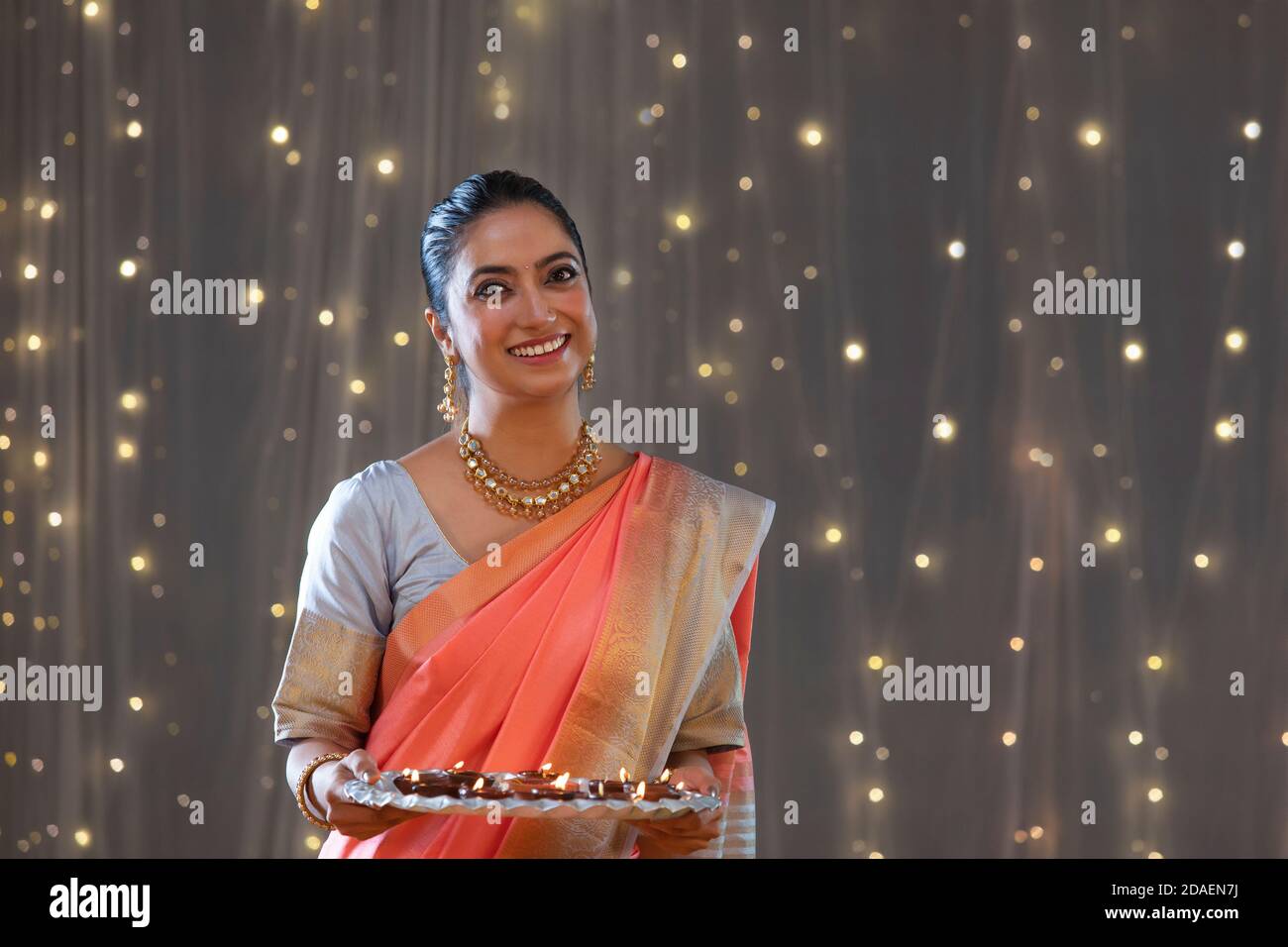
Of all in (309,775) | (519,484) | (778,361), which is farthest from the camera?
(778,361)

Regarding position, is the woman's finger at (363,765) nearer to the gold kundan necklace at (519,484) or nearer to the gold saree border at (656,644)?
the gold saree border at (656,644)

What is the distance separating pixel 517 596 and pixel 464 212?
0.54 m

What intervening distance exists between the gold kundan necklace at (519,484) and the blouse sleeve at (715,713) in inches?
11.7

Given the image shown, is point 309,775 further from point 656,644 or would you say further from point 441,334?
point 441,334

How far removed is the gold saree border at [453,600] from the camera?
175 cm

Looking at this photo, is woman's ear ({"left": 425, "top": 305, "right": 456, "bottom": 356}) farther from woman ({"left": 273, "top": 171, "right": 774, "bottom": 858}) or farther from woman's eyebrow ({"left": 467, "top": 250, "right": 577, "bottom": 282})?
woman's eyebrow ({"left": 467, "top": 250, "right": 577, "bottom": 282})

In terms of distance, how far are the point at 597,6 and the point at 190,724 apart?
6.35 feet

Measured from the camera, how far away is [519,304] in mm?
1765

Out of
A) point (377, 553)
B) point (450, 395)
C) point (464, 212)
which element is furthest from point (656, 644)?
point (464, 212)

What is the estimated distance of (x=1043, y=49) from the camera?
10.1ft

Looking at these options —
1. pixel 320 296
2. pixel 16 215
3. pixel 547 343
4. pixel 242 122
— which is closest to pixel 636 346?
pixel 320 296

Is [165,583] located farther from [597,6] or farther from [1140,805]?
[1140,805]

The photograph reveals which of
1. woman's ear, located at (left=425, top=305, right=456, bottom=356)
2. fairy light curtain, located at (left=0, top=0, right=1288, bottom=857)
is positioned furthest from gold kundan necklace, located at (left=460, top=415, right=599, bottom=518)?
fairy light curtain, located at (left=0, top=0, right=1288, bottom=857)

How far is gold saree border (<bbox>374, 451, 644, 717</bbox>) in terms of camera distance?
5.74 ft
